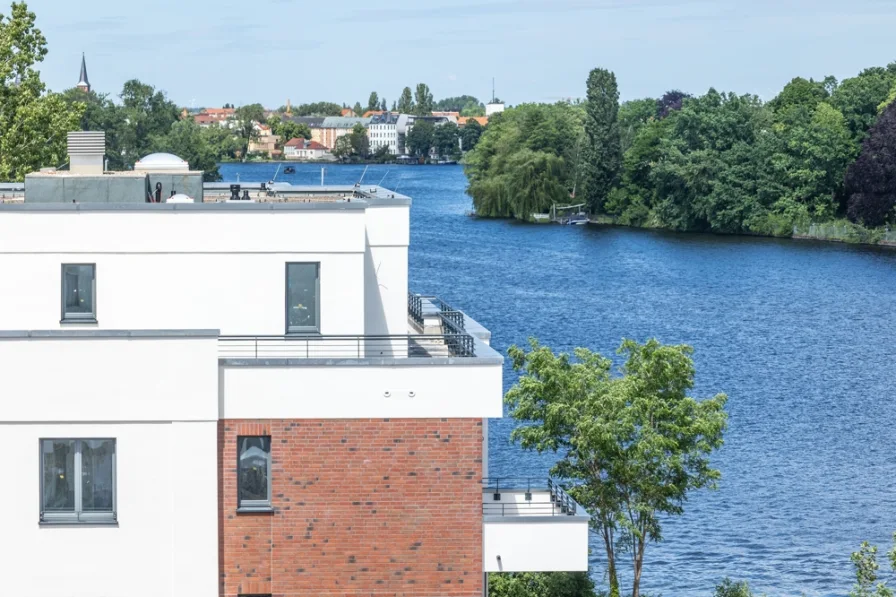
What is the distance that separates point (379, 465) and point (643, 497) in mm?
11735

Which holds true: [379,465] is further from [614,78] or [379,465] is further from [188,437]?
[614,78]

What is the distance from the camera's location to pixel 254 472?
72.5 ft

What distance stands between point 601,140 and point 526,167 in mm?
7741

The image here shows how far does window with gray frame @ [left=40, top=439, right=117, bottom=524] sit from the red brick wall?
1.57m

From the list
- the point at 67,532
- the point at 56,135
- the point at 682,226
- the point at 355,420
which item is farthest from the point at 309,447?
the point at 682,226

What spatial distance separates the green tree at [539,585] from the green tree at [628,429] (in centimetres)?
153

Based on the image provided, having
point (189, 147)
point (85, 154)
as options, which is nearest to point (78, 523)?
point (85, 154)

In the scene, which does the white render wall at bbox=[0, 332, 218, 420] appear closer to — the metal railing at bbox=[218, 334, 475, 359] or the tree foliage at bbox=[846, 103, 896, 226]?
the metal railing at bbox=[218, 334, 475, 359]

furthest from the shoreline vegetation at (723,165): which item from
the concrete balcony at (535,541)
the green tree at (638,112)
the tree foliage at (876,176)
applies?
the concrete balcony at (535,541)

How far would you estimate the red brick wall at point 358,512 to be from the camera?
72.1 ft

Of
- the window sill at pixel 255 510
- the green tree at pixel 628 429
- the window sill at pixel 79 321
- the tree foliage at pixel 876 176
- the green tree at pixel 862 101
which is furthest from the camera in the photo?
the green tree at pixel 862 101

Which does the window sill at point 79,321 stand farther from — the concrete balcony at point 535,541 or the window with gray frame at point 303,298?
the concrete balcony at point 535,541

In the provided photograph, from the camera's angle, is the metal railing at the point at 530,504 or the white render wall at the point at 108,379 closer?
the white render wall at the point at 108,379

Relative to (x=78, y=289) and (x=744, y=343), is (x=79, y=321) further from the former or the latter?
(x=744, y=343)
